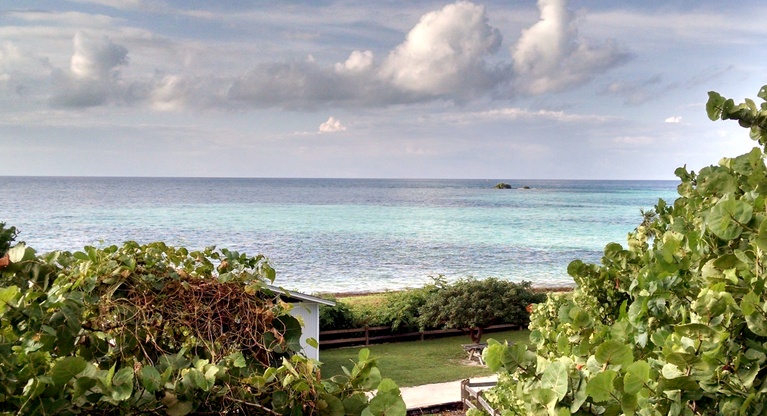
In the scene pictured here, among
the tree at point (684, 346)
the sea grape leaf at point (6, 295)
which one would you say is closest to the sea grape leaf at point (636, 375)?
the tree at point (684, 346)

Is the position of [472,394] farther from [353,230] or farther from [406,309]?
[353,230]

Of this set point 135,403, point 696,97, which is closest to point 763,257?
point 135,403

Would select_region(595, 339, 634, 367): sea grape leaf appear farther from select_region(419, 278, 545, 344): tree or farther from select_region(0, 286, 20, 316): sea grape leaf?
select_region(419, 278, 545, 344): tree

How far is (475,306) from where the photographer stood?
21.1 meters

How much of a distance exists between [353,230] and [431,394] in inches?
2459

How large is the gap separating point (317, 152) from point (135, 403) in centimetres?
11476

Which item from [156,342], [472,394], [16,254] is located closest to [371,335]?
[472,394]

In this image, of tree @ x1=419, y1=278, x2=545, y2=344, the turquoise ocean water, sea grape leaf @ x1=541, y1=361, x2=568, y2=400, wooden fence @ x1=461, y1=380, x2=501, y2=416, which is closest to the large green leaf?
sea grape leaf @ x1=541, y1=361, x2=568, y2=400

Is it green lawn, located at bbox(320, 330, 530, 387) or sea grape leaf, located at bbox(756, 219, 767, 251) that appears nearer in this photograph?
sea grape leaf, located at bbox(756, 219, 767, 251)

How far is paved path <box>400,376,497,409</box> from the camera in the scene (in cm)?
1376

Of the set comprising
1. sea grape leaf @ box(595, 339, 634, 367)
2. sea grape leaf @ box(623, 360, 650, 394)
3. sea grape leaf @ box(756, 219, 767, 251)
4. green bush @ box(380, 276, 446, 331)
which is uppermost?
sea grape leaf @ box(756, 219, 767, 251)

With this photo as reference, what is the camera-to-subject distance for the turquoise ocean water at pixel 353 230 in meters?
50.2

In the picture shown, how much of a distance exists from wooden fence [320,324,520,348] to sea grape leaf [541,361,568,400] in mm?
19186

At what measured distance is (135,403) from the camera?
1569 millimetres
